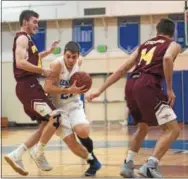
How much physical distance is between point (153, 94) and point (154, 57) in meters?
0.41

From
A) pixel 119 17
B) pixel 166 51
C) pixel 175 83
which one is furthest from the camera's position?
pixel 119 17

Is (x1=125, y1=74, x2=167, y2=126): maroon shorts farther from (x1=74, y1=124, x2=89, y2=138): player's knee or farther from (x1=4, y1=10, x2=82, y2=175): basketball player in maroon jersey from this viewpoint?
(x1=4, y1=10, x2=82, y2=175): basketball player in maroon jersey

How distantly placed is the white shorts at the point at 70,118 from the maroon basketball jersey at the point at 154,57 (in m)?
0.94

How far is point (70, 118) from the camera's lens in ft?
16.3

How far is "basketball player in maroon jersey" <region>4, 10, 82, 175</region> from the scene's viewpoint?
4.73 m

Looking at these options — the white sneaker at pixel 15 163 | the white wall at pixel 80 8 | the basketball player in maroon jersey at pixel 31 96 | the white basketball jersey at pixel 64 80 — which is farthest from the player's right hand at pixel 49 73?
the white wall at pixel 80 8

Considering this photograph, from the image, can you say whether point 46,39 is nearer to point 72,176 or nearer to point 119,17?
point 119,17

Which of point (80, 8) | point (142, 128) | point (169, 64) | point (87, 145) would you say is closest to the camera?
point (169, 64)

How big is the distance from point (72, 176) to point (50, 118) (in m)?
0.73

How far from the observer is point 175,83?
1519cm

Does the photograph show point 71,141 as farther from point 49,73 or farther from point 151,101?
point 151,101

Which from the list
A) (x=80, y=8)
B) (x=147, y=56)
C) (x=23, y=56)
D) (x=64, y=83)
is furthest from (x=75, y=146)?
(x=80, y=8)

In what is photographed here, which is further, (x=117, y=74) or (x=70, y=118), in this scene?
(x=70, y=118)

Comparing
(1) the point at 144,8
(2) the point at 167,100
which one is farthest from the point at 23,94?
(1) the point at 144,8
